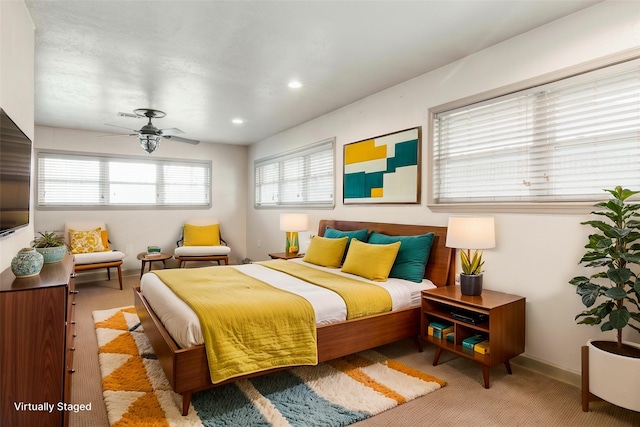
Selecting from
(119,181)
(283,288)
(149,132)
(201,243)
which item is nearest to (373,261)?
(283,288)

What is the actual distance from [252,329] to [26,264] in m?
1.31

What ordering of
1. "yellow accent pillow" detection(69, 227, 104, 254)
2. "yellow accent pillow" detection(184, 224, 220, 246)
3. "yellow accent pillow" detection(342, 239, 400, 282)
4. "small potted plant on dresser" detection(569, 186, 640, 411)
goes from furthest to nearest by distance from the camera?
1. "yellow accent pillow" detection(184, 224, 220, 246)
2. "yellow accent pillow" detection(69, 227, 104, 254)
3. "yellow accent pillow" detection(342, 239, 400, 282)
4. "small potted plant on dresser" detection(569, 186, 640, 411)

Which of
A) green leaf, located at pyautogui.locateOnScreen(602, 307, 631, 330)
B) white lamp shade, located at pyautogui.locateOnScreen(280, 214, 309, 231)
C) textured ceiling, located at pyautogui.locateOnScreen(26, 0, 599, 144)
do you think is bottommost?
green leaf, located at pyautogui.locateOnScreen(602, 307, 631, 330)

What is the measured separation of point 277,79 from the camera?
11.8 ft

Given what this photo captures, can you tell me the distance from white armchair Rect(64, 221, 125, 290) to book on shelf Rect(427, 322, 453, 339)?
4.45 meters

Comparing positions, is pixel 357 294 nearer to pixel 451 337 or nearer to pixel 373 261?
pixel 373 261

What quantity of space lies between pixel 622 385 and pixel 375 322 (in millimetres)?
1459

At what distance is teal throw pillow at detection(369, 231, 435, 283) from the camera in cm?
321

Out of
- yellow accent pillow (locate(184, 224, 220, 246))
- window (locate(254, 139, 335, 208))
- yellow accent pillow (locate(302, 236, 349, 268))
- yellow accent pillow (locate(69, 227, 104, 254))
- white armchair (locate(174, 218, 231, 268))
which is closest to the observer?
yellow accent pillow (locate(302, 236, 349, 268))

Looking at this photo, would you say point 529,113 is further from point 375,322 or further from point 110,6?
point 110,6

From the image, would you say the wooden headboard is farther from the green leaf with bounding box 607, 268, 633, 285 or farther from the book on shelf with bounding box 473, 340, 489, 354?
the green leaf with bounding box 607, 268, 633, 285

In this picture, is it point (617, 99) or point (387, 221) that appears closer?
point (617, 99)

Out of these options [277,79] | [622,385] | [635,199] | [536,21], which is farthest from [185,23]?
[622,385]

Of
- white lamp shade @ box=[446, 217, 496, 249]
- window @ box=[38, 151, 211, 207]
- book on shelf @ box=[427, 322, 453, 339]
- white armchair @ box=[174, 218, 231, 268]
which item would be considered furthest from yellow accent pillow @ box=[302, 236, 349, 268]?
window @ box=[38, 151, 211, 207]
